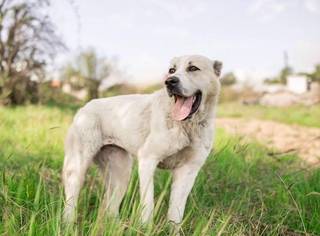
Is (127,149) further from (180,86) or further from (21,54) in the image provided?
(21,54)

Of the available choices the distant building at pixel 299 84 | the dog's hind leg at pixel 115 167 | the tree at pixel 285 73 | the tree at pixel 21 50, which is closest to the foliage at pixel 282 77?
the tree at pixel 285 73

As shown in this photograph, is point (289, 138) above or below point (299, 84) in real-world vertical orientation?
above

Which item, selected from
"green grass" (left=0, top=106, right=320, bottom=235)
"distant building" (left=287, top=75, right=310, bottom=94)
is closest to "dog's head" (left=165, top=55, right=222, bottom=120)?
"green grass" (left=0, top=106, right=320, bottom=235)

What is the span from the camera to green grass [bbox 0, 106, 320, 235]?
269 centimetres

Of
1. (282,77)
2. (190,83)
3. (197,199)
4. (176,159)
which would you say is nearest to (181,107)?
(190,83)

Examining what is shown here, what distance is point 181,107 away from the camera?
3402 mm

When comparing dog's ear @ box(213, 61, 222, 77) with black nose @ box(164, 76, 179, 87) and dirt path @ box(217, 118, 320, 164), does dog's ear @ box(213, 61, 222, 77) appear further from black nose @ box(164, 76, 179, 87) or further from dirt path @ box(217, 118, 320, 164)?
dirt path @ box(217, 118, 320, 164)

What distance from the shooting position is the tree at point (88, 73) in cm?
2545

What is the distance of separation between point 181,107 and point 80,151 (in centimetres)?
103

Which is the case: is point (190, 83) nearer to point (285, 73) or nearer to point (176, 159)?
point (176, 159)

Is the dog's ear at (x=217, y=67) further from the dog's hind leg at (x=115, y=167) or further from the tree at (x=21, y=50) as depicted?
the tree at (x=21, y=50)

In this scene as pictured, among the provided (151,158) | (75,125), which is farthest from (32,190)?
(151,158)

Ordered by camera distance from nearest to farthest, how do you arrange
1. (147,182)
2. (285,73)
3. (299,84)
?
(147,182) → (299,84) → (285,73)

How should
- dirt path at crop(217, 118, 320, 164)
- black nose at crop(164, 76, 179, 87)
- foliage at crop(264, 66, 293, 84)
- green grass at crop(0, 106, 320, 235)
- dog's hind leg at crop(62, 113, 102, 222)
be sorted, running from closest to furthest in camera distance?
green grass at crop(0, 106, 320, 235) < black nose at crop(164, 76, 179, 87) < dog's hind leg at crop(62, 113, 102, 222) < dirt path at crop(217, 118, 320, 164) < foliage at crop(264, 66, 293, 84)
